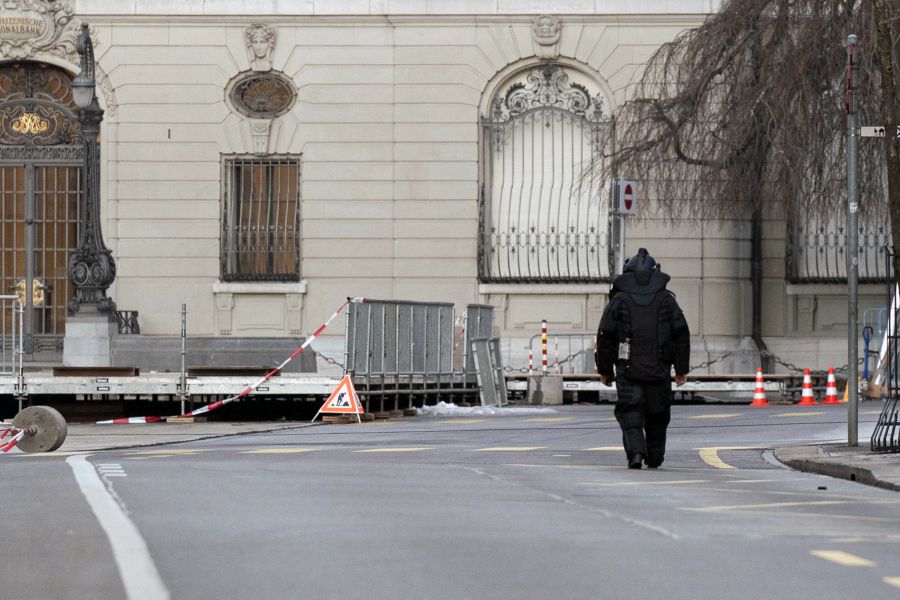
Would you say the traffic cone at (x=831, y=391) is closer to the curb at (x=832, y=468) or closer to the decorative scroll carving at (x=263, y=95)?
the decorative scroll carving at (x=263, y=95)

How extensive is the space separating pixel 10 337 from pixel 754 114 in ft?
42.3

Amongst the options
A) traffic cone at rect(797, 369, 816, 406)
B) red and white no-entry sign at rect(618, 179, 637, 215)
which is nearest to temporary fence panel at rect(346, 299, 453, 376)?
red and white no-entry sign at rect(618, 179, 637, 215)

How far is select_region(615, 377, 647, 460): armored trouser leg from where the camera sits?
15789 millimetres

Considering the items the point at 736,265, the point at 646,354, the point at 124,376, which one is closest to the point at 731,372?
the point at 736,265

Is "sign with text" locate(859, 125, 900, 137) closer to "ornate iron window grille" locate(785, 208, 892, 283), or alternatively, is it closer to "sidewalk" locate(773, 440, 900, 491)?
"sidewalk" locate(773, 440, 900, 491)

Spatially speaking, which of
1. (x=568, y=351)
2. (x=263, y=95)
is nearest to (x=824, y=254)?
(x=568, y=351)

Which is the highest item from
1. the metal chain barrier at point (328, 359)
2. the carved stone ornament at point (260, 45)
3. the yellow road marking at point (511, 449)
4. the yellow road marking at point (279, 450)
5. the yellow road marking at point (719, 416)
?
the carved stone ornament at point (260, 45)

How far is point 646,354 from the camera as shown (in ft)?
52.1

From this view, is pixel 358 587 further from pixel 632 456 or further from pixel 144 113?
pixel 144 113

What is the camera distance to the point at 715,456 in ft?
58.9

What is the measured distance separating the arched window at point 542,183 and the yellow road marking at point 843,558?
24884mm

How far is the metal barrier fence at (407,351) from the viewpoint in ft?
85.2

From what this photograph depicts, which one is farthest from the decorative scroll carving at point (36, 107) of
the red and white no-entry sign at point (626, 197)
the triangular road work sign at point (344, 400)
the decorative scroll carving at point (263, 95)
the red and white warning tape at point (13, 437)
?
the red and white warning tape at point (13, 437)

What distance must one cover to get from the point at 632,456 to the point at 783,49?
47.4ft
